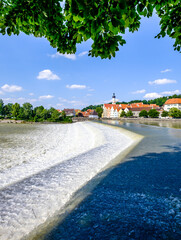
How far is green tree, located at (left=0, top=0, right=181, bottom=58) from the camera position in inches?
120

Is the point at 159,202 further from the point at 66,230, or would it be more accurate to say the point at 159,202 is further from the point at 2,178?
the point at 2,178

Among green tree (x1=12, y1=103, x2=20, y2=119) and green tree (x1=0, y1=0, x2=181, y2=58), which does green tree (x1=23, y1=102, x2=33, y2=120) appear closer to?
green tree (x1=12, y1=103, x2=20, y2=119)

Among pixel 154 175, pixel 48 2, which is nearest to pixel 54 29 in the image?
pixel 48 2

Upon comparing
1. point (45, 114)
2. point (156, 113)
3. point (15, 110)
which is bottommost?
point (45, 114)

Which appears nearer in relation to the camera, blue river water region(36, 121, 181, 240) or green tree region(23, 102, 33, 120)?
blue river water region(36, 121, 181, 240)

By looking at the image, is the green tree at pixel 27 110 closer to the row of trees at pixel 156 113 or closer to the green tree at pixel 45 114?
the green tree at pixel 45 114

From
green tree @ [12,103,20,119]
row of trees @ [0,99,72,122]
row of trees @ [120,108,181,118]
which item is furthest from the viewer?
green tree @ [12,103,20,119]

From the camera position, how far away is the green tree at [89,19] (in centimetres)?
306

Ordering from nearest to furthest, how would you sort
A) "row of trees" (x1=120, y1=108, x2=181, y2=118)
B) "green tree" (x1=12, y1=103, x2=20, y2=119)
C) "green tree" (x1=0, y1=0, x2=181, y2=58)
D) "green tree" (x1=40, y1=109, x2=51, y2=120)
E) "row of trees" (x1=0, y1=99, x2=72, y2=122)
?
"green tree" (x1=0, y1=0, x2=181, y2=58) → "row of trees" (x1=0, y1=99, x2=72, y2=122) → "green tree" (x1=40, y1=109, x2=51, y2=120) → "row of trees" (x1=120, y1=108, x2=181, y2=118) → "green tree" (x1=12, y1=103, x2=20, y2=119)

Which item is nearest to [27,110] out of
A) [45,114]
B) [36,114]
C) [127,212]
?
[36,114]

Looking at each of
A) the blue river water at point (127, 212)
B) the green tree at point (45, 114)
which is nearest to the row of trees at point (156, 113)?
the green tree at point (45, 114)

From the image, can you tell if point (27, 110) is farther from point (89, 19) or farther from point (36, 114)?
point (89, 19)

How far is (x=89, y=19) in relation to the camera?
3.27m

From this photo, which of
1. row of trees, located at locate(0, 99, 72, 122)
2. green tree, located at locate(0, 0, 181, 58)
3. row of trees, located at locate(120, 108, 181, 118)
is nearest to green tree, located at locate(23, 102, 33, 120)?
row of trees, located at locate(0, 99, 72, 122)
